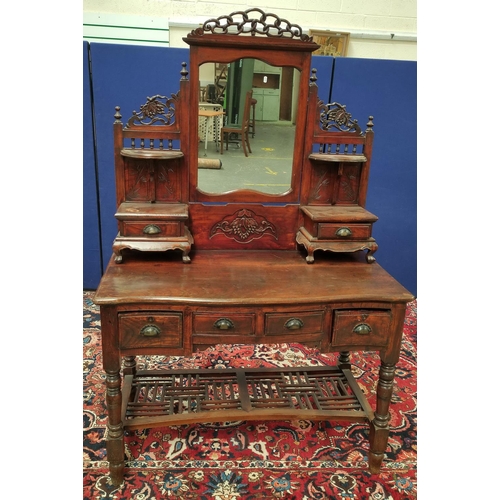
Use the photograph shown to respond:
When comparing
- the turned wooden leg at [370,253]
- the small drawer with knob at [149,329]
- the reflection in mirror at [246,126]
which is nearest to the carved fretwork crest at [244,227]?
the reflection in mirror at [246,126]

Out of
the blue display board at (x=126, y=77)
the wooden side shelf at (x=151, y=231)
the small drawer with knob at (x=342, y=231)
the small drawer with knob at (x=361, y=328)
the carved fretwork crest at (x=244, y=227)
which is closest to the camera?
the small drawer with knob at (x=361, y=328)

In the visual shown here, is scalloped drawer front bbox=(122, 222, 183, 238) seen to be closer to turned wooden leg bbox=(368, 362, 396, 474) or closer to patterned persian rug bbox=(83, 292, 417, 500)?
patterned persian rug bbox=(83, 292, 417, 500)

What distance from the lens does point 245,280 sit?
1917 mm

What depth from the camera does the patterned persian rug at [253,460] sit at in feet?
6.56

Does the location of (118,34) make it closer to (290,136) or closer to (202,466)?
(290,136)

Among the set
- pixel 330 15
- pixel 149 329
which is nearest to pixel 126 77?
pixel 149 329

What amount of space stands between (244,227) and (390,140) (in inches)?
70.9

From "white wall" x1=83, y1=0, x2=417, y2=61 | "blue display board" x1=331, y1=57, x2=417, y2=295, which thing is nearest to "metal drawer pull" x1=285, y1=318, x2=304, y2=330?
"blue display board" x1=331, y1=57, x2=417, y2=295

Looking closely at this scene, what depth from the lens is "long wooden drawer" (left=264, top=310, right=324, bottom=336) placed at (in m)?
1.82

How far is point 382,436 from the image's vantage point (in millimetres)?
2100

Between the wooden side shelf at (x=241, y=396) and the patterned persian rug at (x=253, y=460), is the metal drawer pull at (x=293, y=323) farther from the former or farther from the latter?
the patterned persian rug at (x=253, y=460)

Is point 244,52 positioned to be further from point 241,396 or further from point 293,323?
point 241,396

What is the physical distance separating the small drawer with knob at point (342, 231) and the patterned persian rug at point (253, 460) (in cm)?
109

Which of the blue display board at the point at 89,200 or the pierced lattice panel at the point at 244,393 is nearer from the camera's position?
the pierced lattice panel at the point at 244,393
